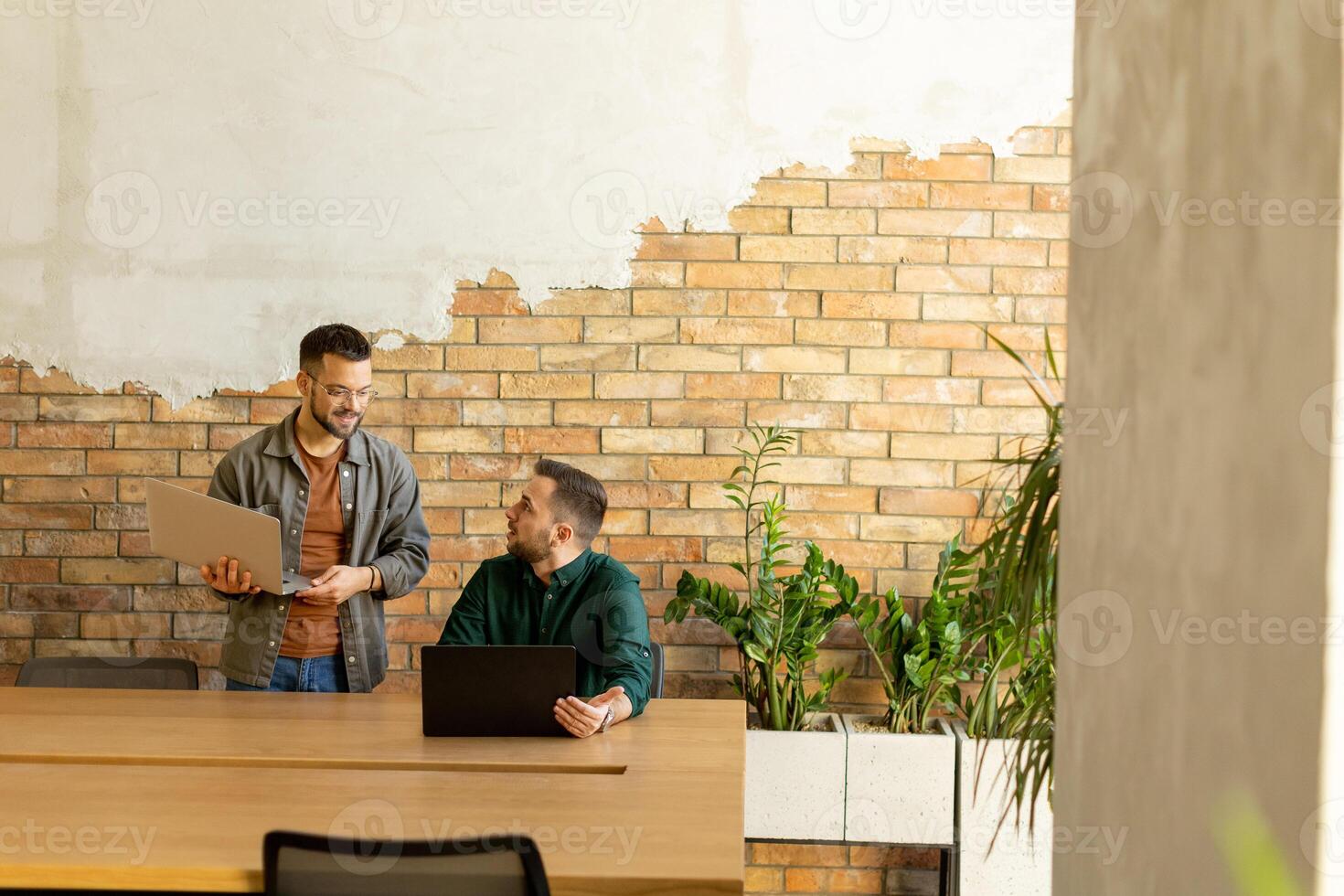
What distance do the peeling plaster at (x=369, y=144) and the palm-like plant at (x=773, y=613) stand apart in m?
0.96

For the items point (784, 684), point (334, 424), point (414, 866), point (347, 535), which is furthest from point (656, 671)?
point (414, 866)

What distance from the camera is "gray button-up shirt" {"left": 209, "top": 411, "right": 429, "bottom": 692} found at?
10.8 ft

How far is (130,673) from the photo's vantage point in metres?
3.34

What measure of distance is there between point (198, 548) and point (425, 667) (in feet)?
2.85

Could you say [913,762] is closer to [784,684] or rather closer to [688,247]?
[784,684]

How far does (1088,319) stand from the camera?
1.57 metres

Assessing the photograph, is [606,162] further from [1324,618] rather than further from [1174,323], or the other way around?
[1324,618]

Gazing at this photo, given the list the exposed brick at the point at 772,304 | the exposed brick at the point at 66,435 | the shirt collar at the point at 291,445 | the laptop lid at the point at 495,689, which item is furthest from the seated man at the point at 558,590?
the exposed brick at the point at 66,435

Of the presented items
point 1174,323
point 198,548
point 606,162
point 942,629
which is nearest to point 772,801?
point 942,629

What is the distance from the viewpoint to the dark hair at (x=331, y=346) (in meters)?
3.34

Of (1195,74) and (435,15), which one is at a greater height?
(435,15)

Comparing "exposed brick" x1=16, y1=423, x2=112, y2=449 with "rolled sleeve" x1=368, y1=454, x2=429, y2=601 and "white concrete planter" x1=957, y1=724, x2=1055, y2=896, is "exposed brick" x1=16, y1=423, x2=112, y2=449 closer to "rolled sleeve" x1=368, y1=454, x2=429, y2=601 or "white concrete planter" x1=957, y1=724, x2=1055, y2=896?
"rolled sleeve" x1=368, y1=454, x2=429, y2=601

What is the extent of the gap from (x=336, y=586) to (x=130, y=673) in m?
0.65

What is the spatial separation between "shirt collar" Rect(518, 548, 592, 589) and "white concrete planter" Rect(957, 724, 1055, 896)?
4.31 ft
